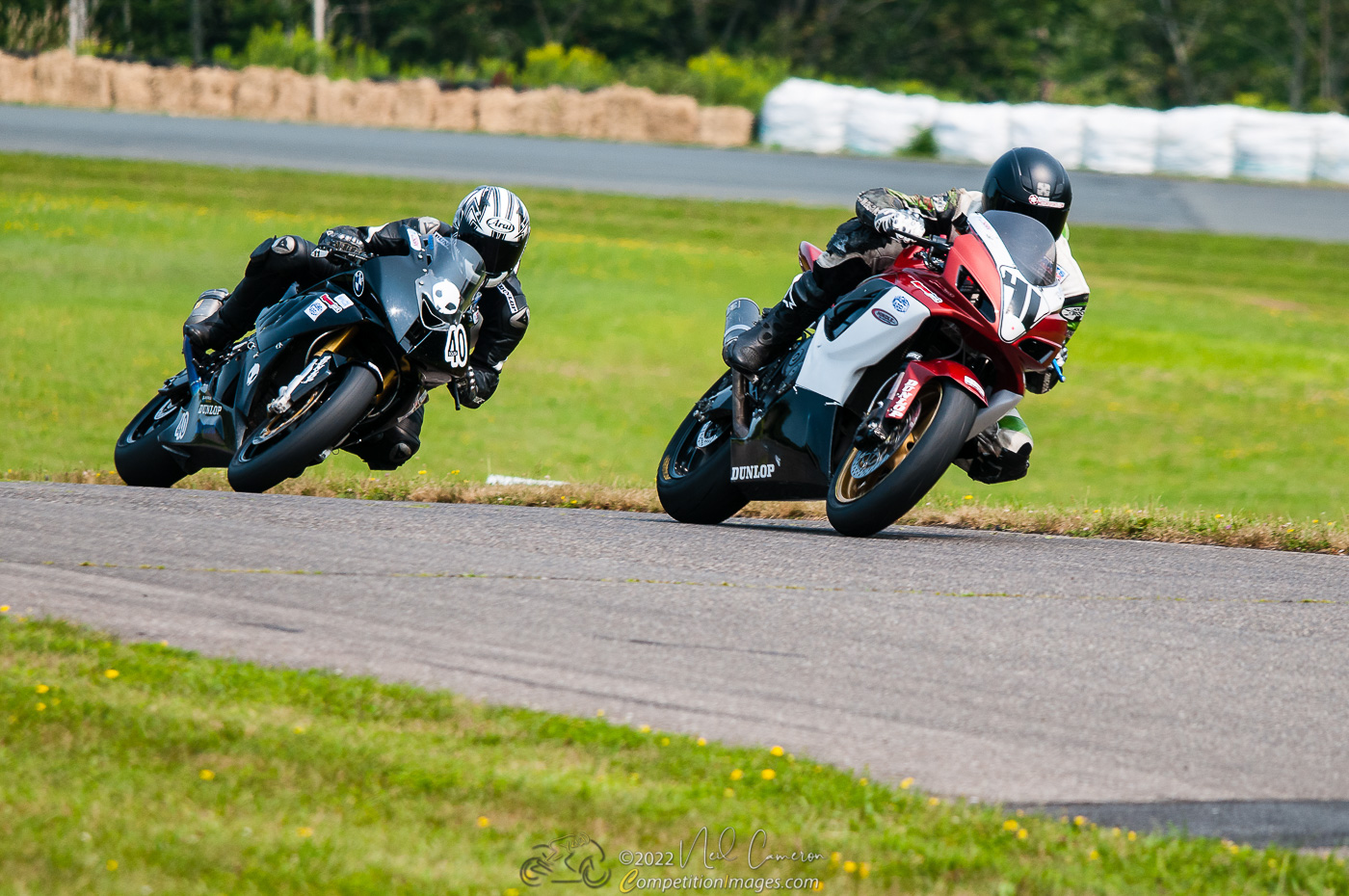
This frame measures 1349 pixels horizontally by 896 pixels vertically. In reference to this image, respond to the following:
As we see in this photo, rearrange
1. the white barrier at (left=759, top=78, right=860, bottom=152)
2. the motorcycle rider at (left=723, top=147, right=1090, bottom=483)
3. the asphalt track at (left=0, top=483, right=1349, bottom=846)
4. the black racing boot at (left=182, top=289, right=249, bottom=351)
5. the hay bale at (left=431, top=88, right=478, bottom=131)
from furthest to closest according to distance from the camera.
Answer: the hay bale at (left=431, top=88, right=478, bottom=131)
the white barrier at (left=759, top=78, right=860, bottom=152)
the black racing boot at (left=182, top=289, right=249, bottom=351)
the motorcycle rider at (left=723, top=147, right=1090, bottom=483)
the asphalt track at (left=0, top=483, right=1349, bottom=846)

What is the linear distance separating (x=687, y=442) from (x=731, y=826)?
450 centimetres

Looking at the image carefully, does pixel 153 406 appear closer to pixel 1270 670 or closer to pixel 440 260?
pixel 440 260

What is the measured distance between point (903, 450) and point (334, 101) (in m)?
36.5

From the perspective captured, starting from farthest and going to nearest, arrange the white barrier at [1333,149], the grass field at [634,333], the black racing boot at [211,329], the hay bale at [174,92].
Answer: the hay bale at [174,92]
the white barrier at [1333,149]
the grass field at [634,333]
the black racing boot at [211,329]

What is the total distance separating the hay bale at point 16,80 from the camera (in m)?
39.5

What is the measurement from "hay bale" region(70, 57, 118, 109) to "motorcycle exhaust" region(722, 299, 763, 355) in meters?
35.2

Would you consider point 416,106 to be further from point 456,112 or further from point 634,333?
point 634,333

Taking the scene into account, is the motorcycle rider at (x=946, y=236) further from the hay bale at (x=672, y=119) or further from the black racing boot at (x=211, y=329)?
the hay bale at (x=672, y=119)

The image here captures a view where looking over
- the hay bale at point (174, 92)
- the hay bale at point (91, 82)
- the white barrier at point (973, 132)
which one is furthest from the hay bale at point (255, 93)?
the white barrier at point (973, 132)

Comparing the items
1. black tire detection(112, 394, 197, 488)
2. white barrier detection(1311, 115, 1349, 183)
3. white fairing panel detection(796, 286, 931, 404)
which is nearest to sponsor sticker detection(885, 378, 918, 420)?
white fairing panel detection(796, 286, 931, 404)

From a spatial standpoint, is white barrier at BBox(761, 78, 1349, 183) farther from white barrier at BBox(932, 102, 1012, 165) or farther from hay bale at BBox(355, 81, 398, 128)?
hay bale at BBox(355, 81, 398, 128)

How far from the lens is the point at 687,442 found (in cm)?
797

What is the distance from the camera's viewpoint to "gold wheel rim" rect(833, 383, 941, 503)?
253 inches

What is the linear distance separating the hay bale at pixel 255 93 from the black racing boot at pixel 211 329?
109 feet
